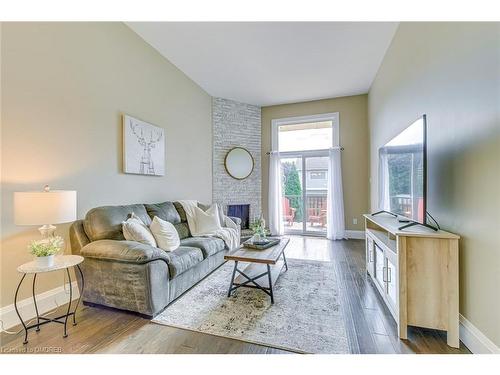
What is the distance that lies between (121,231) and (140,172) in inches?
40.4

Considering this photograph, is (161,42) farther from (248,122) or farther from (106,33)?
(248,122)

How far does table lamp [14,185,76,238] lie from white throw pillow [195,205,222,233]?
177 centimetres

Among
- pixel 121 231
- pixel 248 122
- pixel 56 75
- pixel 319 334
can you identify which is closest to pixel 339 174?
pixel 248 122

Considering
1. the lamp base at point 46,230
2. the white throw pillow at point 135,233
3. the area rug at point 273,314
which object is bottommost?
the area rug at point 273,314

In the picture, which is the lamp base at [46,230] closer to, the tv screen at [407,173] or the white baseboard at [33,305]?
the white baseboard at [33,305]

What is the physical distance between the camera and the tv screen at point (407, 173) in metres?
1.89

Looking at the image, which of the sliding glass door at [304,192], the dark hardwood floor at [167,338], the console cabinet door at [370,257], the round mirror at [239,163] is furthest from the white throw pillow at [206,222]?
the sliding glass door at [304,192]

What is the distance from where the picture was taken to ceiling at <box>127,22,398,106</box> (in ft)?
9.57

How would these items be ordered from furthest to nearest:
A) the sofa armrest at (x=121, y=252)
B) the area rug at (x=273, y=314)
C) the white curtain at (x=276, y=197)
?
the white curtain at (x=276, y=197) → the sofa armrest at (x=121, y=252) → the area rug at (x=273, y=314)

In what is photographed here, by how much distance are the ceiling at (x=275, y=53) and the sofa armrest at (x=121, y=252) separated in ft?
8.89

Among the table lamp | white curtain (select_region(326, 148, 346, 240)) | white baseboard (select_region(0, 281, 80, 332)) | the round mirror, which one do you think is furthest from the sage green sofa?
white curtain (select_region(326, 148, 346, 240))

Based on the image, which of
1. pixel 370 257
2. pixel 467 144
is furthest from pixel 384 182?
pixel 467 144

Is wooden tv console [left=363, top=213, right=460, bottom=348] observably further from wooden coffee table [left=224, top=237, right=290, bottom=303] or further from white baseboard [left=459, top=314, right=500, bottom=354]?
wooden coffee table [left=224, top=237, right=290, bottom=303]
